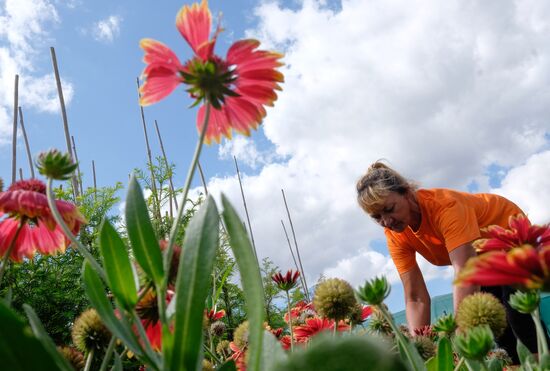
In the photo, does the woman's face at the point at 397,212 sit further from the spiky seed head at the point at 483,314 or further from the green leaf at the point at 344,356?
the green leaf at the point at 344,356

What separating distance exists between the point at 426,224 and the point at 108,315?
2115mm

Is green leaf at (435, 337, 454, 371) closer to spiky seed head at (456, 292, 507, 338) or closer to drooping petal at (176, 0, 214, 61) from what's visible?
spiky seed head at (456, 292, 507, 338)

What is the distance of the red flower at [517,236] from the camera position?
66 centimetres

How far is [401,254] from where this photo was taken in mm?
2697

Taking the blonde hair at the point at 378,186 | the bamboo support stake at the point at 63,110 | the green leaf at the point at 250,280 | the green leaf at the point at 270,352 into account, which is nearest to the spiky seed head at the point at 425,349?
the green leaf at the point at 270,352

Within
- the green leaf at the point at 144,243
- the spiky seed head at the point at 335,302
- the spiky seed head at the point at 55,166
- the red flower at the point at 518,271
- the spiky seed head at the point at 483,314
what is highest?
the spiky seed head at the point at 55,166

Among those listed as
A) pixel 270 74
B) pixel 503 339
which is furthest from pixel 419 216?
pixel 270 74

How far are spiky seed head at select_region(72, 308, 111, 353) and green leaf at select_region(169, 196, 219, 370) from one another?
35 centimetres

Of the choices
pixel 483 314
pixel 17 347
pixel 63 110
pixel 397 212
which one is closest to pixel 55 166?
pixel 17 347

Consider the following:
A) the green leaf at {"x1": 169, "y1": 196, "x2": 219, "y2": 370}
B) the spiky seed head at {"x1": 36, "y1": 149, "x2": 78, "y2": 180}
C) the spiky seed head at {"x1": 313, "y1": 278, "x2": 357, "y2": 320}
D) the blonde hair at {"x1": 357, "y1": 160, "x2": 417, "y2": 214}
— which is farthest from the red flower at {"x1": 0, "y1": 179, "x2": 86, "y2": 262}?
the blonde hair at {"x1": 357, "y1": 160, "x2": 417, "y2": 214}

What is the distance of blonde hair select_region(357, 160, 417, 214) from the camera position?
2322 millimetres

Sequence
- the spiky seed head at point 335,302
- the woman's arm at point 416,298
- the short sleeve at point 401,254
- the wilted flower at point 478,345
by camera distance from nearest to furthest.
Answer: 1. the wilted flower at point 478,345
2. the spiky seed head at point 335,302
3. the woman's arm at point 416,298
4. the short sleeve at point 401,254

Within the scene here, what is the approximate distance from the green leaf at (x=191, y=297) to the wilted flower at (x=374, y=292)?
30 centimetres

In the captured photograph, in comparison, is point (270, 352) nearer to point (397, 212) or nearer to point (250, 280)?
point (250, 280)
